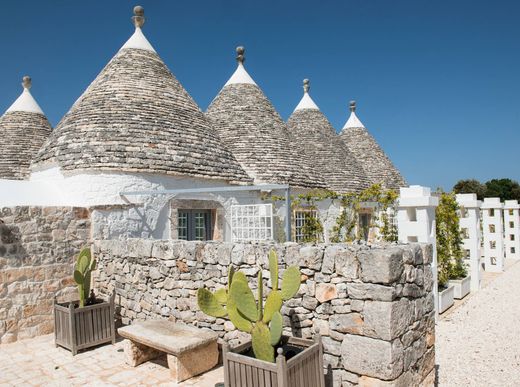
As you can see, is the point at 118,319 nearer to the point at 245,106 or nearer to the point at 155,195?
the point at 155,195

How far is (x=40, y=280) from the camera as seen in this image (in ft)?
22.4

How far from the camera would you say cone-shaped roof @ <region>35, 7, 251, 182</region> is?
28.4 feet

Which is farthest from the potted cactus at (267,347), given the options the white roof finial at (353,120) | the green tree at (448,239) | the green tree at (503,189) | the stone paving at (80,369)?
the green tree at (503,189)

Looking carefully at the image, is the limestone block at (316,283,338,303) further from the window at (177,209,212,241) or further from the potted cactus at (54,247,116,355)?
the window at (177,209,212,241)

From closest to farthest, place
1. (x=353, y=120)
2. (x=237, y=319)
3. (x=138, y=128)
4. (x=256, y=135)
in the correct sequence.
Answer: (x=237, y=319), (x=138, y=128), (x=256, y=135), (x=353, y=120)

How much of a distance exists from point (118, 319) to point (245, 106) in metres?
9.07

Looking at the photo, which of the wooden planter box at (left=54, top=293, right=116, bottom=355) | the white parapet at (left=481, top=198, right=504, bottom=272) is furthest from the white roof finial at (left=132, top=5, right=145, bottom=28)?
the white parapet at (left=481, top=198, right=504, bottom=272)

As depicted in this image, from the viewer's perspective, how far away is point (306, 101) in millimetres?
17484

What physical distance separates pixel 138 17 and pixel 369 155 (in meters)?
11.9

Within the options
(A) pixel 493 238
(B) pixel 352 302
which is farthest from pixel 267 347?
(A) pixel 493 238

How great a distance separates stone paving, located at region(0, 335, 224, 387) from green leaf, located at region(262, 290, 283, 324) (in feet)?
4.63

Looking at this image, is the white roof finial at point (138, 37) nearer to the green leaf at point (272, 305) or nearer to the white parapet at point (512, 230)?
the green leaf at point (272, 305)

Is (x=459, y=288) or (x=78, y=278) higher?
(x=78, y=278)

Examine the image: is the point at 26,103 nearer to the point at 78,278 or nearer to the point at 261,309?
the point at 78,278
